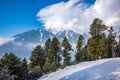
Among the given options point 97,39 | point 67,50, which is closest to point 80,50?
point 67,50

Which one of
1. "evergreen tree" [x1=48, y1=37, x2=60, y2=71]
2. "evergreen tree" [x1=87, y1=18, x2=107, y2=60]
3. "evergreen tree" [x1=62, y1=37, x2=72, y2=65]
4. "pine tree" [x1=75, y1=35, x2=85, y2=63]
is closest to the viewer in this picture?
"evergreen tree" [x1=87, y1=18, x2=107, y2=60]

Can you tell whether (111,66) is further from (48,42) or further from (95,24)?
(48,42)

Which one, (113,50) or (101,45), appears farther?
(113,50)

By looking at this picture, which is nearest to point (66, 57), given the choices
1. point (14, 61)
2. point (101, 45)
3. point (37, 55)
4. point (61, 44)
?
point (61, 44)

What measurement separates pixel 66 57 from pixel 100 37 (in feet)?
66.0

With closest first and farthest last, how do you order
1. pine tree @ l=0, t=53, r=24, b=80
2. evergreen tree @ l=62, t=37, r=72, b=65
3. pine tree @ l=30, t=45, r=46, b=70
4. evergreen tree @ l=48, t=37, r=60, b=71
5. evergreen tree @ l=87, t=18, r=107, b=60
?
1. pine tree @ l=0, t=53, r=24, b=80
2. evergreen tree @ l=87, t=18, r=107, b=60
3. pine tree @ l=30, t=45, r=46, b=70
4. evergreen tree @ l=48, t=37, r=60, b=71
5. evergreen tree @ l=62, t=37, r=72, b=65

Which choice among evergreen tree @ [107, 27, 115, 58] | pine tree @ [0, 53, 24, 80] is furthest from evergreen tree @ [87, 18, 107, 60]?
pine tree @ [0, 53, 24, 80]

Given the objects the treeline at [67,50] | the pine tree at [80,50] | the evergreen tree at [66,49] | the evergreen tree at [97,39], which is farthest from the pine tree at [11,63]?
the pine tree at [80,50]

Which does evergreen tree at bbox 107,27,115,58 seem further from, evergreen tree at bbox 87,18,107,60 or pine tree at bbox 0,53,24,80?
pine tree at bbox 0,53,24,80

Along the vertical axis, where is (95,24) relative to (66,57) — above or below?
above

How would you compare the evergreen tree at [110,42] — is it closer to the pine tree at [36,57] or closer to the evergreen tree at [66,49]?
the evergreen tree at [66,49]

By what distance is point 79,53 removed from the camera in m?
97.1

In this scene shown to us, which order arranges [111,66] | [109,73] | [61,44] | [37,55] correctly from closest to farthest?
Result: [109,73], [111,66], [37,55], [61,44]

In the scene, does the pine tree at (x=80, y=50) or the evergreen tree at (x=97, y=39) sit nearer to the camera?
the evergreen tree at (x=97, y=39)
